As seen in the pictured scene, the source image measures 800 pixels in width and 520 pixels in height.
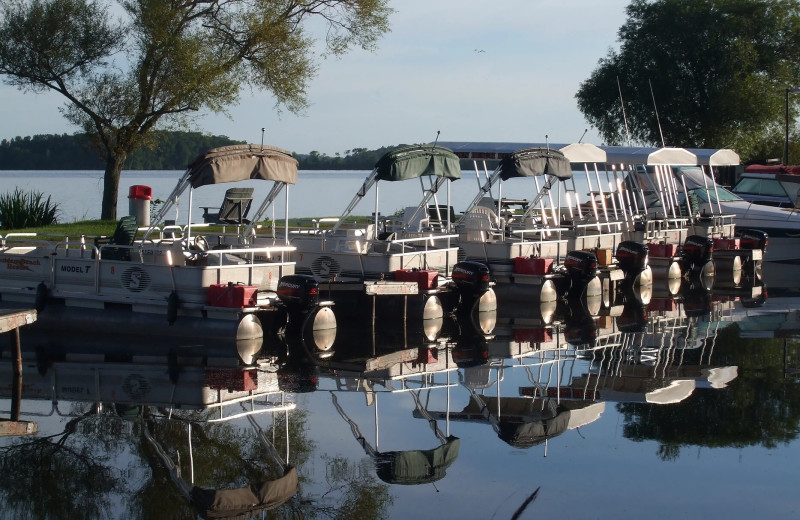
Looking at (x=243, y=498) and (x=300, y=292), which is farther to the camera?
(x=300, y=292)

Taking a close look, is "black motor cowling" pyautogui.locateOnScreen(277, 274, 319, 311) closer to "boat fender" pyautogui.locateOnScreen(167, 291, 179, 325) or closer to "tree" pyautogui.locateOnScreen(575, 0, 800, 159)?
"boat fender" pyautogui.locateOnScreen(167, 291, 179, 325)

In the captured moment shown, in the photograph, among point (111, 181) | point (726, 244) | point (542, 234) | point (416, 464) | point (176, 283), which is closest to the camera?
point (416, 464)

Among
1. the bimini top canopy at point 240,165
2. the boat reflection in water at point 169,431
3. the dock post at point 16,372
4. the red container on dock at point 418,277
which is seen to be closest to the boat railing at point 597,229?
the red container on dock at point 418,277

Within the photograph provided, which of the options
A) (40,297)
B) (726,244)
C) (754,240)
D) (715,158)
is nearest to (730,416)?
(40,297)

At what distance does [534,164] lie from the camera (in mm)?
22922

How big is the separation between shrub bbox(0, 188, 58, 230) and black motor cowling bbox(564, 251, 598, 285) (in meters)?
18.5

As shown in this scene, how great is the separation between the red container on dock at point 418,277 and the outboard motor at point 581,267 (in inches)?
182

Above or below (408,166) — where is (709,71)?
above

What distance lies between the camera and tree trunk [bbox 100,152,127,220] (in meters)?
34.0

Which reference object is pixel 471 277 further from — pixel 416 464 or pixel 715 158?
pixel 715 158

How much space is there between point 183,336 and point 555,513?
9.03 meters

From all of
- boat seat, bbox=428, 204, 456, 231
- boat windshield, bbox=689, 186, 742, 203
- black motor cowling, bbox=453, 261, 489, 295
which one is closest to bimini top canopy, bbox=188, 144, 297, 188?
black motor cowling, bbox=453, 261, 489, 295

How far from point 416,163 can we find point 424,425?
9.14 meters

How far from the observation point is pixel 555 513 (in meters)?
8.91
